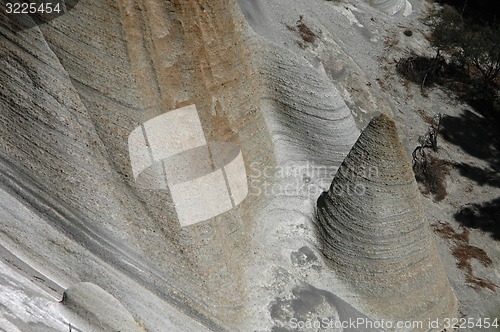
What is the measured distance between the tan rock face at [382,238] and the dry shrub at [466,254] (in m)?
2.88

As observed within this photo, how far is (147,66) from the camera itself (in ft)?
27.2

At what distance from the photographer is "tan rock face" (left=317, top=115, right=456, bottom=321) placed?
9.17 metres

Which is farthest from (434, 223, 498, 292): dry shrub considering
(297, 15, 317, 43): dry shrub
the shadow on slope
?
(297, 15, 317, 43): dry shrub

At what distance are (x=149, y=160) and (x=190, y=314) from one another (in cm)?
219

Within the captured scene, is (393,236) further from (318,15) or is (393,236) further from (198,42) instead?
(318,15)

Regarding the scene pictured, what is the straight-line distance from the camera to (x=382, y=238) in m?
9.48

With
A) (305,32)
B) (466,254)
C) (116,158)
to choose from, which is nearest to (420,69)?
(305,32)

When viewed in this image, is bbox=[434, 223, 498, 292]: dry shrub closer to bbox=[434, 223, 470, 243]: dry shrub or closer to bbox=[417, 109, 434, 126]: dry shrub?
bbox=[434, 223, 470, 243]: dry shrub

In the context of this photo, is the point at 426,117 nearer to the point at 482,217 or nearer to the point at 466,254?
the point at 482,217

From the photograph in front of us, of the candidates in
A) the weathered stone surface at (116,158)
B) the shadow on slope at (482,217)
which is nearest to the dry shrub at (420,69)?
the shadow on slope at (482,217)

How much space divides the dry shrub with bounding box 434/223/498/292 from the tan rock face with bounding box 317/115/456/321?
2882 mm

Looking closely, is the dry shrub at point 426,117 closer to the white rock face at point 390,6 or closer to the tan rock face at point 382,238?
the white rock face at point 390,6

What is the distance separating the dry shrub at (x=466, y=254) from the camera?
41.7ft

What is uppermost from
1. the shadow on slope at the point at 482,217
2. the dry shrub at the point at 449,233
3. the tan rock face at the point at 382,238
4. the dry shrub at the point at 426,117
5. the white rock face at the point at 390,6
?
the tan rock face at the point at 382,238
